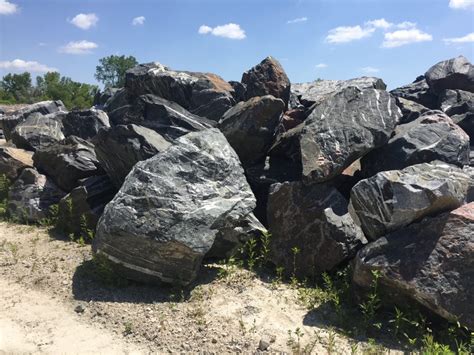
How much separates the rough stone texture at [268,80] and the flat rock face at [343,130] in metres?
1.96

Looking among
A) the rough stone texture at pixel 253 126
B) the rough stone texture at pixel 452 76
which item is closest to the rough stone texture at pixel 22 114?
the rough stone texture at pixel 253 126

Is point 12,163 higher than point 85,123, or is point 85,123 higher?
point 85,123

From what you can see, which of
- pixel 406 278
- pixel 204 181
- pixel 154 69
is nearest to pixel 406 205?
pixel 406 278

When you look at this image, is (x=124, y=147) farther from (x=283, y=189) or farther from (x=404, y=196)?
(x=404, y=196)

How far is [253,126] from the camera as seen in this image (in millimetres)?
7191

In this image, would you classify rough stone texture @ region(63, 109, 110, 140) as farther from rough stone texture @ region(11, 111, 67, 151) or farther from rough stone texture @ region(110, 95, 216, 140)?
rough stone texture @ region(110, 95, 216, 140)

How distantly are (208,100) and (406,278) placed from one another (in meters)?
5.82

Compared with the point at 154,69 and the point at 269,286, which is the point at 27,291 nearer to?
the point at 269,286

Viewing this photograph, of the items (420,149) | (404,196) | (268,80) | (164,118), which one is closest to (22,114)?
(164,118)

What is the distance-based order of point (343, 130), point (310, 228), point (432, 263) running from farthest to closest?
point (343, 130) → point (310, 228) → point (432, 263)

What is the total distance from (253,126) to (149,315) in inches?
134

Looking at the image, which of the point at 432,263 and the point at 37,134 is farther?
the point at 37,134

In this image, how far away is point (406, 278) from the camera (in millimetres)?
4707

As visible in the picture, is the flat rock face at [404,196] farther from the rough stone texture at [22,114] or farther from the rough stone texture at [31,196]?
the rough stone texture at [22,114]
